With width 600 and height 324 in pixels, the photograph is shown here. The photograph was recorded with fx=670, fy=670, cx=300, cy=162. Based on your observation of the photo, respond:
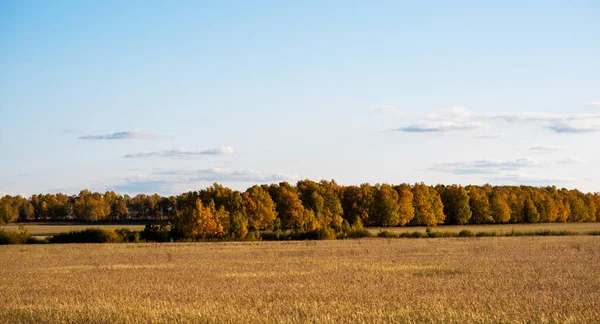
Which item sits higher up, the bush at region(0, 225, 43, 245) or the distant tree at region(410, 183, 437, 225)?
the distant tree at region(410, 183, 437, 225)

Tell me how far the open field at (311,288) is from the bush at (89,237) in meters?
28.0

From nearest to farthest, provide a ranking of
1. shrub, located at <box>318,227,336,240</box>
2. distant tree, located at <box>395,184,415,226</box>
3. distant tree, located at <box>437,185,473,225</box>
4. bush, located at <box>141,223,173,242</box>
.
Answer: shrub, located at <box>318,227,336,240</box> < bush, located at <box>141,223,173,242</box> < distant tree, located at <box>395,184,415,226</box> < distant tree, located at <box>437,185,473,225</box>

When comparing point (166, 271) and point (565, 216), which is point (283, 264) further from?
point (565, 216)

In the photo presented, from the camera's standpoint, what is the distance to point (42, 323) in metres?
18.8

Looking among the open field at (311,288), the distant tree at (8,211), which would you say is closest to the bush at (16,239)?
the open field at (311,288)

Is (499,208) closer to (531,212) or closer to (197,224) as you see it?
(531,212)

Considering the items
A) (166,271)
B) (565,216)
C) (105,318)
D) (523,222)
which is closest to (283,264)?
(166,271)

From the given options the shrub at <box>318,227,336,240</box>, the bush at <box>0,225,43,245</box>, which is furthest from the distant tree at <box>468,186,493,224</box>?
the bush at <box>0,225,43,245</box>

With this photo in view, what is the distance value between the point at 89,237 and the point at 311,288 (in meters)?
54.5

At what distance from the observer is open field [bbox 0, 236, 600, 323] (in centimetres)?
1922

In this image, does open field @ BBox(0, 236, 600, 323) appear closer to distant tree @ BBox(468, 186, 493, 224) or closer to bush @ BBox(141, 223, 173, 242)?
bush @ BBox(141, 223, 173, 242)

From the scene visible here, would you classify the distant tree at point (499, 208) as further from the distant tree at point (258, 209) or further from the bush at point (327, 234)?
the bush at point (327, 234)

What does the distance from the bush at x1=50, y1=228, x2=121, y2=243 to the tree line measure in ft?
28.0

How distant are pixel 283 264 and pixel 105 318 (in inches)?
821
